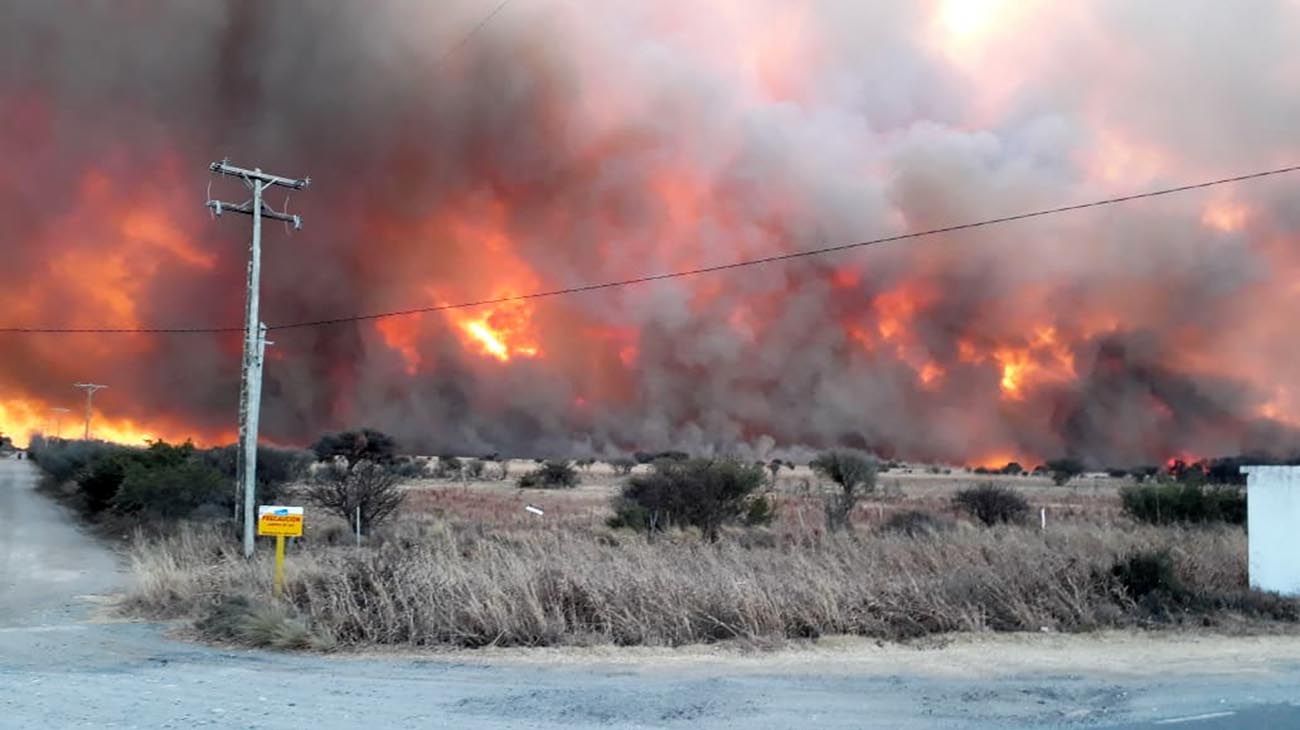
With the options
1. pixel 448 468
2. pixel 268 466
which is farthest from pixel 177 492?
pixel 448 468

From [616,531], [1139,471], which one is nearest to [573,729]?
[616,531]

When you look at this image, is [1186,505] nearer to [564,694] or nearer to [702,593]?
[702,593]

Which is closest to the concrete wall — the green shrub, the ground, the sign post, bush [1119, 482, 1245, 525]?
the ground

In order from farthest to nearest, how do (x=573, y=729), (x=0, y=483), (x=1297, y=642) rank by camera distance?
(x=0, y=483), (x=1297, y=642), (x=573, y=729)

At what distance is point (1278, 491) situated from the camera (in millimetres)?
14656

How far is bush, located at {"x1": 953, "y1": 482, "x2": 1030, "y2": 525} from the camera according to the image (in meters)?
31.1

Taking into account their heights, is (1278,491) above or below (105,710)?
above

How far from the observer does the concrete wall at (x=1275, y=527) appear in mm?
14195

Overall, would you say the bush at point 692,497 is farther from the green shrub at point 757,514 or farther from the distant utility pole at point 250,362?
the distant utility pole at point 250,362

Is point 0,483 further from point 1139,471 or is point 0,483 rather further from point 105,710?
point 1139,471

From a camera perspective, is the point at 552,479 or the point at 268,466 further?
the point at 552,479

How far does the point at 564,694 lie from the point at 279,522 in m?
6.33

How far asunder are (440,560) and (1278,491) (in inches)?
474

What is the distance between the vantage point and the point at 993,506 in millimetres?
31734
